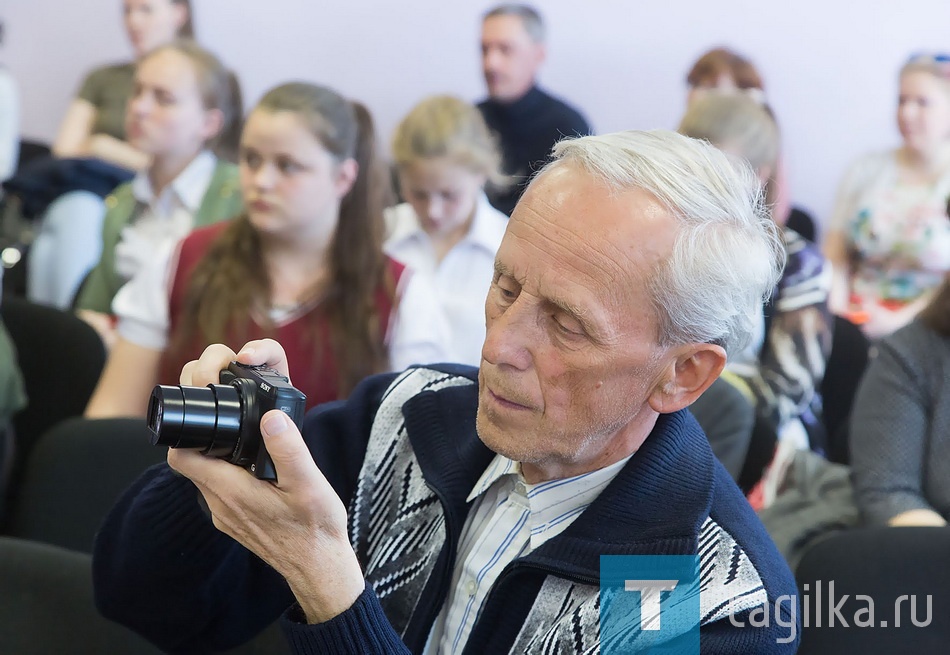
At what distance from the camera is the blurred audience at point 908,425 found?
5.97 feet

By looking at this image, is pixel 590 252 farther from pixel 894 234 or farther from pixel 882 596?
pixel 894 234

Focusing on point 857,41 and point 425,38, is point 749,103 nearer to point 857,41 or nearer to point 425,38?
point 857,41

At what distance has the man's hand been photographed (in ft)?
3.08

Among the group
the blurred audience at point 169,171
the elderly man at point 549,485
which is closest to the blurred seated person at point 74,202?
the blurred audience at point 169,171

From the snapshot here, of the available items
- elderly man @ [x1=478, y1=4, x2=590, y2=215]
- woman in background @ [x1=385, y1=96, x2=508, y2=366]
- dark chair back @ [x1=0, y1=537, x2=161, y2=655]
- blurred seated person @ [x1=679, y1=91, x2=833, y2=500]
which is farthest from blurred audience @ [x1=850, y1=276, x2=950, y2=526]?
elderly man @ [x1=478, y1=4, x2=590, y2=215]

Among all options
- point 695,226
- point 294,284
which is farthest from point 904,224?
point 695,226

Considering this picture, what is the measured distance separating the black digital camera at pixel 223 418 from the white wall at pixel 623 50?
3.51 meters

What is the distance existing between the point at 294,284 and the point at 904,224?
2.20 meters

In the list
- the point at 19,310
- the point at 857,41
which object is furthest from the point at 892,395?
the point at 857,41

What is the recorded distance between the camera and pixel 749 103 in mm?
2662

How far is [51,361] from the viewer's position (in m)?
2.14

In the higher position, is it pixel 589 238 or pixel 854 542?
pixel 589 238

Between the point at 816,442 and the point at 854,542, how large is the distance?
1.32 m

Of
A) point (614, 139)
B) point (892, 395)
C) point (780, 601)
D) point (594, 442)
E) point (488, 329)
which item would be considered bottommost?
point (892, 395)
